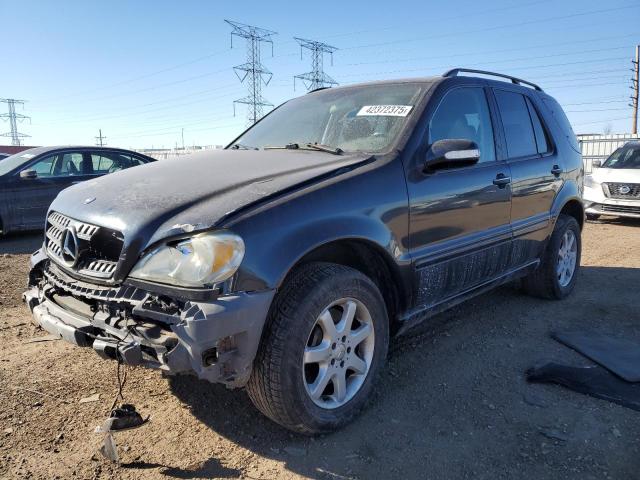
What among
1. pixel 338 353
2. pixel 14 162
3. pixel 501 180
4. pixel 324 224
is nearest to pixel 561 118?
pixel 501 180

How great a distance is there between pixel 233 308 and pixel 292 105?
2.45m

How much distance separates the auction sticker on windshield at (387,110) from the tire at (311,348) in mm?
1166

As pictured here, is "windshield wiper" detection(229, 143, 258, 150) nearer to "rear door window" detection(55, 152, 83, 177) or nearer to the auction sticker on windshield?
the auction sticker on windshield

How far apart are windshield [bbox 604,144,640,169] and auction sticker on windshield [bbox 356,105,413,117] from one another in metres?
8.91

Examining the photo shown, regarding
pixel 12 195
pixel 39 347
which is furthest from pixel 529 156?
pixel 12 195

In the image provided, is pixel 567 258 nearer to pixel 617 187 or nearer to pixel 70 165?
pixel 617 187

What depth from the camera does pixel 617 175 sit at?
32.1 feet

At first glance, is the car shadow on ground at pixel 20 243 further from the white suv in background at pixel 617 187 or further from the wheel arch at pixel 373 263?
the white suv in background at pixel 617 187

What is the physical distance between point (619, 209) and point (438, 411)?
8.70 m

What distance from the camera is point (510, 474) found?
228cm

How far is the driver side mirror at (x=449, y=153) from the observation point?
2.98m

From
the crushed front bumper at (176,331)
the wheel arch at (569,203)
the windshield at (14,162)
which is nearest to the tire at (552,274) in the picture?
the wheel arch at (569,203)

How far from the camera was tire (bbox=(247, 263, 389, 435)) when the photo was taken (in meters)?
2.29

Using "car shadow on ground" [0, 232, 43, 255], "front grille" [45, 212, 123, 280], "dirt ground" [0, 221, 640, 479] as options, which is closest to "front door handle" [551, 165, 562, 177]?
"dirt ground" [0, 221, 640, 479]
